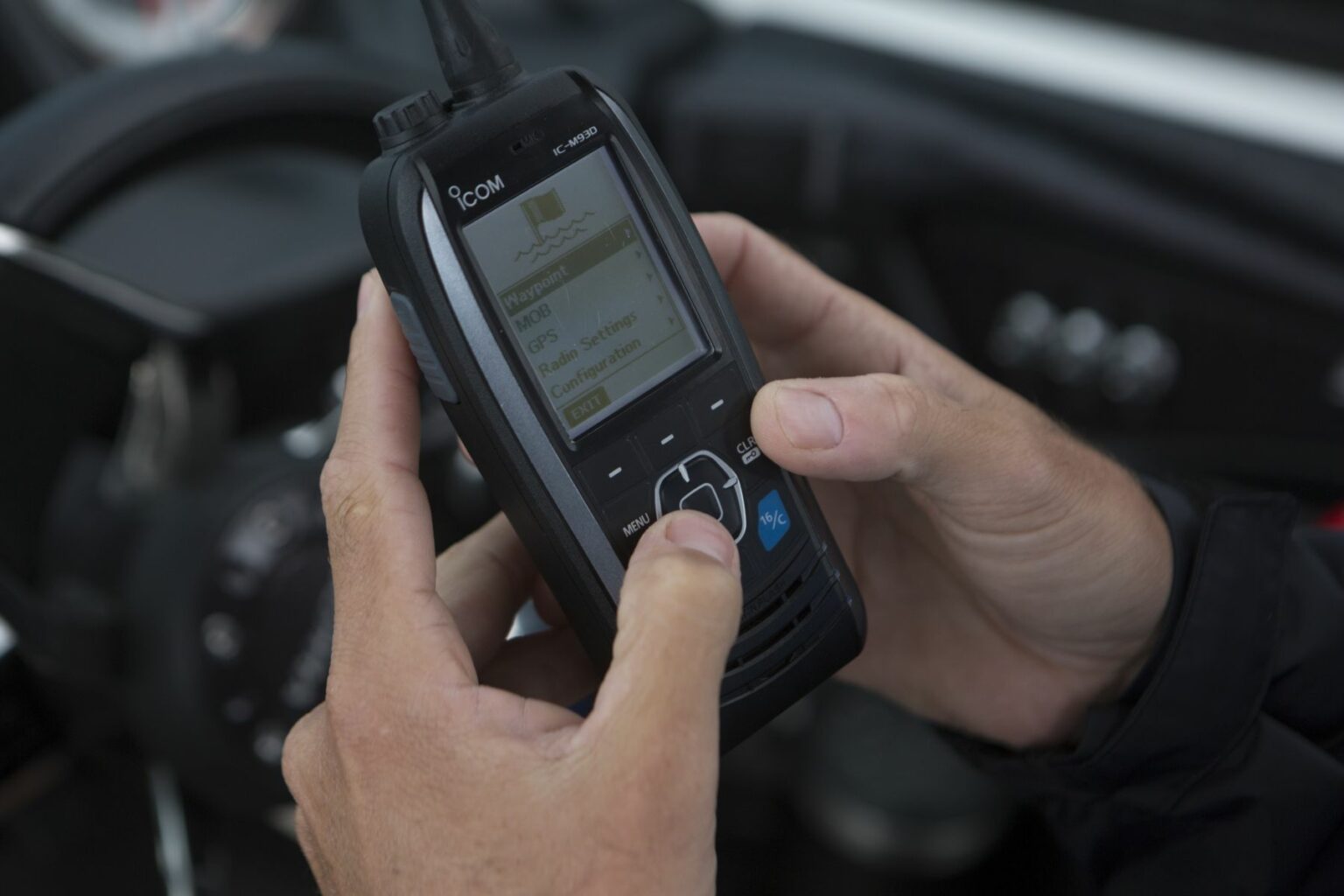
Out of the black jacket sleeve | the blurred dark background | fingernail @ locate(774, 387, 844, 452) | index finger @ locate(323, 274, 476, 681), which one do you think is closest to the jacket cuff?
the black jacket sleeve

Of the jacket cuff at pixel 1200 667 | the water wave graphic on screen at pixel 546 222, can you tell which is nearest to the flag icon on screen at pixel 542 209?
the water wave graphic on screen at pixel 546 222

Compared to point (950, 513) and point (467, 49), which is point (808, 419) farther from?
point (467, 49)

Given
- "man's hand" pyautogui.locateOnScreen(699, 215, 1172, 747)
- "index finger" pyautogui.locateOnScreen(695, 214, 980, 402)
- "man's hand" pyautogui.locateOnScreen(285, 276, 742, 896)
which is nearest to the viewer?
"man's hand" pyautogui.locateOnScreen(285, 276, 742, 896)

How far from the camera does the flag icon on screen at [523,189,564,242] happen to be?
24.5 inches

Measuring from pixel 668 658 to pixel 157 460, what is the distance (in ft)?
1.51

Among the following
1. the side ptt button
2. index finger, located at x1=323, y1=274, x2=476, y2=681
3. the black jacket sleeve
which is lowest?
the black jacket sleeve

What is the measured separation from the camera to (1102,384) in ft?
4.26

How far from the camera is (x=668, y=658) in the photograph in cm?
52

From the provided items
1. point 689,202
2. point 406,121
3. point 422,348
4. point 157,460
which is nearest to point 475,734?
point 422,348

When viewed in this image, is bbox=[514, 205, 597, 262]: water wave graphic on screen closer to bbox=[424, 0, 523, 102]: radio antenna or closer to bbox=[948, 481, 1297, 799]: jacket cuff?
bbox=[424, 0, 523, 102]: radio antenna

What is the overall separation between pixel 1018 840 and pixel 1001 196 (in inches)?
25.5

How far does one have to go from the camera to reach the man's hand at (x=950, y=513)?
24.0 inches

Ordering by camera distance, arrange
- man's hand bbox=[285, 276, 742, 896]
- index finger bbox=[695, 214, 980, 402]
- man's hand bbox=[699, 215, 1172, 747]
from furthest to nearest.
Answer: index finger bbox=[695, 214, 980, 402]
man's hand bbox=[699, 215, 1172, 747]
man's hand bbox=[285, 276, 742, 896]

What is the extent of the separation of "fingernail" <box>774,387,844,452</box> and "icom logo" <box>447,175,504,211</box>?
17 cm
